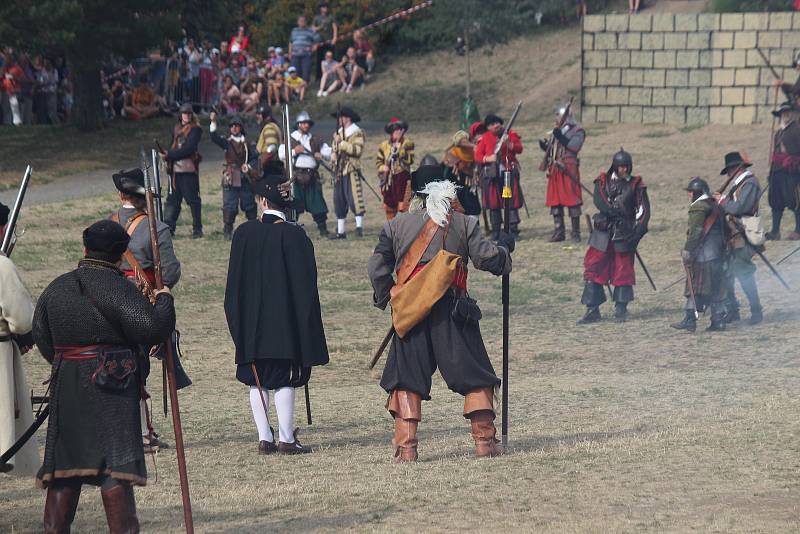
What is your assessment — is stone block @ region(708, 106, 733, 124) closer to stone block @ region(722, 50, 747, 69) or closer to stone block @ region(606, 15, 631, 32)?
stone block @ region(722, 50, 747, 69)

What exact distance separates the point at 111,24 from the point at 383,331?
14.1 metres

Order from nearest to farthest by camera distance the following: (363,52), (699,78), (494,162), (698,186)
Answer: (698,186), (494,162), (699,78), (363,52)

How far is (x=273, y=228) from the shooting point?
30.2 feet

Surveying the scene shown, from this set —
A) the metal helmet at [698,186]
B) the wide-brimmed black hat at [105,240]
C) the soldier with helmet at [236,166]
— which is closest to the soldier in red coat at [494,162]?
the soldier with helmet at [236,166]

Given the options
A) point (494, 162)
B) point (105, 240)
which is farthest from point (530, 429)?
point (494, 162)

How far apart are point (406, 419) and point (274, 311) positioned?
109cm

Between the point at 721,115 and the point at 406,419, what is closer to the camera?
the point at 406,419

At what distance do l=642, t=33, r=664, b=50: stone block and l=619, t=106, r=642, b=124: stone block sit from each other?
1.17m

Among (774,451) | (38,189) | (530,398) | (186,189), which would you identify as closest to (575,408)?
(530,398)

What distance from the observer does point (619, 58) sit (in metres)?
28.3

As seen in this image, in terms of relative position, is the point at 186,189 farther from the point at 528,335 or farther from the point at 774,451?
the point at 774,451

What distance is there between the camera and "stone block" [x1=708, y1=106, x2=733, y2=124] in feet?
90.7

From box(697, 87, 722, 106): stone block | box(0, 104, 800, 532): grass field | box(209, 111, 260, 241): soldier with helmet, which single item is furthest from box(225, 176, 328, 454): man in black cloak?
box(697, 87, 722, 106): stone block

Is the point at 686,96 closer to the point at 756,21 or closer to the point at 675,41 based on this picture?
the point at 675,41
